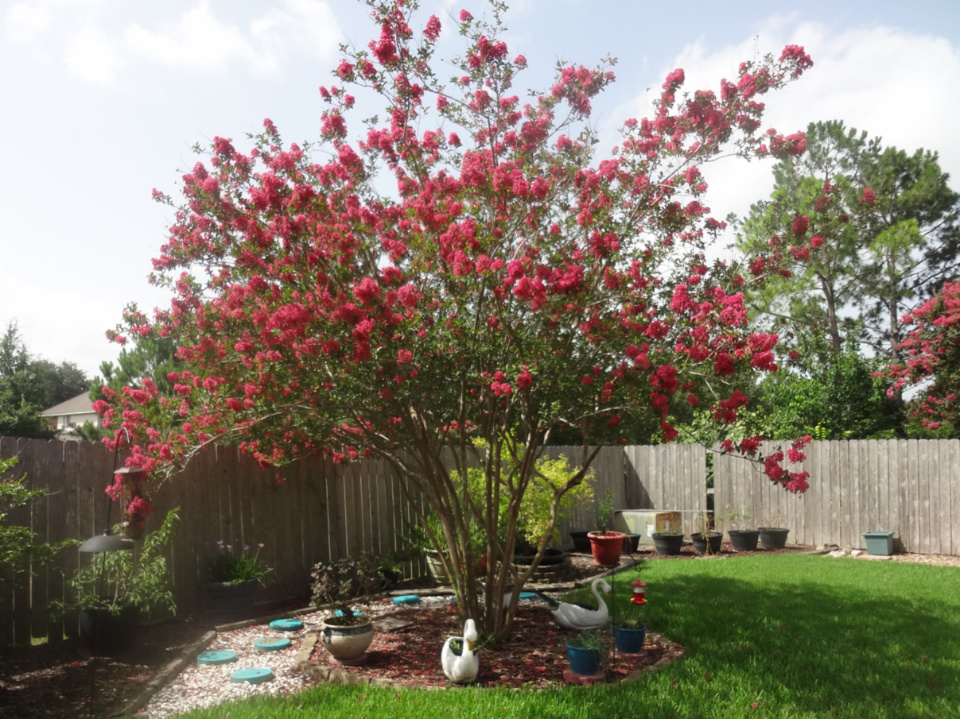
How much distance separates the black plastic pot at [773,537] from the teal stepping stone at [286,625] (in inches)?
282

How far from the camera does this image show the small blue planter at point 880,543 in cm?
985

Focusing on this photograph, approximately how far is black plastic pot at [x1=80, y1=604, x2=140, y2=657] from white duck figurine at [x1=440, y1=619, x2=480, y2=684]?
2452mm

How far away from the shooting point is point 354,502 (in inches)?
328

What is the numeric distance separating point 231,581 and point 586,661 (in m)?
3.39

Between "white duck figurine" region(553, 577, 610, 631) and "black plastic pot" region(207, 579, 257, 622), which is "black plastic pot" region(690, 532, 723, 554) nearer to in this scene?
"white duck figurine" region(553, 577, 610, 631)

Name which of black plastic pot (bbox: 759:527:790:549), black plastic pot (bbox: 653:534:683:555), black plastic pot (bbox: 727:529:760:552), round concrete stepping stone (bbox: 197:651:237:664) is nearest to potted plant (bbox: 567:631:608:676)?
round concrete stepping stone (bbox: 197:651:237:664)

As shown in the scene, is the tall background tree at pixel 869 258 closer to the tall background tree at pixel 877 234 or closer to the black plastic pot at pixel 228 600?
the tall background tree at pixel 877 234

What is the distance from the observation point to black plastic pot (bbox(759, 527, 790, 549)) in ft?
34.7

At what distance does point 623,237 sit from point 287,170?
2.31m

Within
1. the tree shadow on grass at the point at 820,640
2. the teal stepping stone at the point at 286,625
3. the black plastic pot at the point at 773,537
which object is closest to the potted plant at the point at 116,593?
the teal stepping stone at the point at 286,625

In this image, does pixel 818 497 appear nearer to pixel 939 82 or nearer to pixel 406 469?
pixel 939 82

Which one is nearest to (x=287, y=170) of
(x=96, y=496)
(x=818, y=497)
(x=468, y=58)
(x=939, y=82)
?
(x=468, y=58)

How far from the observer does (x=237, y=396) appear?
5.30m

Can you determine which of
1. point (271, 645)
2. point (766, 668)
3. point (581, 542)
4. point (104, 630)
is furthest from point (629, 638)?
point (581, 542)
